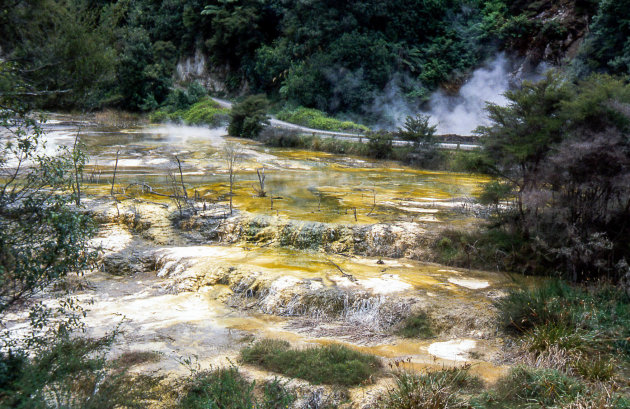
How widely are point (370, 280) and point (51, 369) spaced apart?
526cm

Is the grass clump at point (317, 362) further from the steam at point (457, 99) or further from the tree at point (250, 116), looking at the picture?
the steam at point (457, 99)

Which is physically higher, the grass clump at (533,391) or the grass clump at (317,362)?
the grass clump at (533,391)

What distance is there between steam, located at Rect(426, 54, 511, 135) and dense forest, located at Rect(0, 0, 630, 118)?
780mm

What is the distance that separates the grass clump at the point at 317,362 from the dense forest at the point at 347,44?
11406 mm

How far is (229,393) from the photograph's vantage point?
5703mm

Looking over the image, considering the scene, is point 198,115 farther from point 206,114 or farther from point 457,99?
point 457,99

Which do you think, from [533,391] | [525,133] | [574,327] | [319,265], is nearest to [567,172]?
[525,133]

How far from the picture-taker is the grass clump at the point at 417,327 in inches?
305

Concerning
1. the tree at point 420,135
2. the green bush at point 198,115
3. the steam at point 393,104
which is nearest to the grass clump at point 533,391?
the tree at point 420,135

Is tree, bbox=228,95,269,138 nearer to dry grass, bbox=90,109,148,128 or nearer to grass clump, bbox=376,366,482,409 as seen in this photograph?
dry grass, bbox=90,109,148,128

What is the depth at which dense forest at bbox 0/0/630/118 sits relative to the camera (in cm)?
2728

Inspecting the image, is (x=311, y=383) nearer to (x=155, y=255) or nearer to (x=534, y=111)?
(x=155, y=255)

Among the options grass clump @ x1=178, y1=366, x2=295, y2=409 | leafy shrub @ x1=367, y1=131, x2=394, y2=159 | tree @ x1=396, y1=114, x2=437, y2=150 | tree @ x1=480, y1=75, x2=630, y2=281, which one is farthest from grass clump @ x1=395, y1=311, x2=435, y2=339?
leafy shrub @ x1=367, y1=131, x2=394, y2=159

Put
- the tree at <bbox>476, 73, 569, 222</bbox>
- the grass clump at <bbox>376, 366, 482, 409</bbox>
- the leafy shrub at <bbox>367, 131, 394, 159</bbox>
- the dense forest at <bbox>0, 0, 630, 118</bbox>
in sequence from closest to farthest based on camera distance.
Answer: the grass clump at <bbox>376, 366, 482, 409</bbox>
the tree at <bbox>476, 73, 569, 222</bbox>
the leafy shrub at <bbox>367, 131, 394, 159</bbox>
the dense forest at <bbox>0, 0, 630, 118</bbox>
